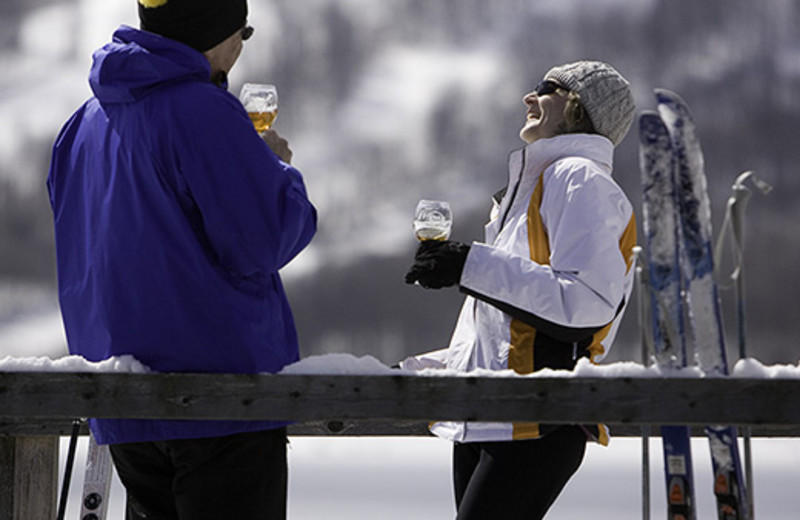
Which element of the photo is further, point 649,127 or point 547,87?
point 547,87

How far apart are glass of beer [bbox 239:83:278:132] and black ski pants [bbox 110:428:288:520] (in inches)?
25.7

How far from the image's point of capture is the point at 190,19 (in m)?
1.84

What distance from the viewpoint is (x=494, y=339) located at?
236cm

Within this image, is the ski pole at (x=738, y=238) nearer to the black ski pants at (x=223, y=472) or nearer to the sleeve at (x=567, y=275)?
the sleeve at (x=567, y=275)

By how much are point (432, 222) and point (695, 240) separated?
73cm

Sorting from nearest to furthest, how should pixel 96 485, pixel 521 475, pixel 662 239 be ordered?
pixel 662 239
pixel 521 475
pixel 96 485

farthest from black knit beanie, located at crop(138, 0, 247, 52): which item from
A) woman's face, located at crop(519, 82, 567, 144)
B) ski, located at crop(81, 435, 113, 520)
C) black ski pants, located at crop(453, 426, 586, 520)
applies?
ski, located at crop(81, 435, 113, 520)

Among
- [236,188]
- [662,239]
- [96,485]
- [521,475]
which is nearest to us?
[236,188]

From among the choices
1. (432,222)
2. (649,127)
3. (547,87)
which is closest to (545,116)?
(547,87)

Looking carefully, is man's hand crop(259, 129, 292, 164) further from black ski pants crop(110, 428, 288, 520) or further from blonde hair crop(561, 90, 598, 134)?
blonde hair crop(561, 90, 598, 134)

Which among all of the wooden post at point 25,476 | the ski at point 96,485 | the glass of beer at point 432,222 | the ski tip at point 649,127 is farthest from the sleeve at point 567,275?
the wooden post at point 25,476

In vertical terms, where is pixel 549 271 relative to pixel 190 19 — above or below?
below

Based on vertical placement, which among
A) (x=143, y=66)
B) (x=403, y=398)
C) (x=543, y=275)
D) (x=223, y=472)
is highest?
(x=143, y=66)

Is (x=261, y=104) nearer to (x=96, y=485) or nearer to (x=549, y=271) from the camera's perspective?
(x=549, y=271)
